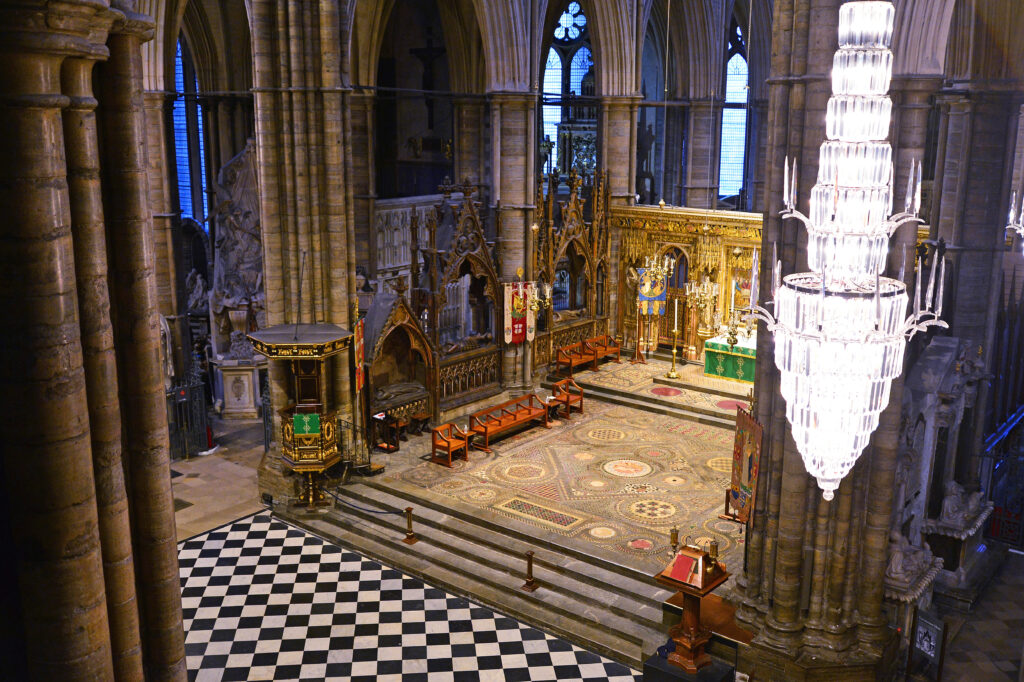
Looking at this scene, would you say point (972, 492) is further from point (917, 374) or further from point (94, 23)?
point (94, 23)

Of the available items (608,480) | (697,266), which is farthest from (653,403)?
(608,480)

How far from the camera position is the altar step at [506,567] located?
11.3 m

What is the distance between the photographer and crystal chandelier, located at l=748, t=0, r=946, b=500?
278 inches

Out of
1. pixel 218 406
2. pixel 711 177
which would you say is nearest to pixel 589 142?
pixel 711 177

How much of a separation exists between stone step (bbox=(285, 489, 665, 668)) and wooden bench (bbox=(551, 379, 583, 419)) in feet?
17.0

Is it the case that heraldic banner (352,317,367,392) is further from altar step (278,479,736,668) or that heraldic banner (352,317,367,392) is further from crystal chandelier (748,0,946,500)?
crystal chandelier (748,0,946,500)

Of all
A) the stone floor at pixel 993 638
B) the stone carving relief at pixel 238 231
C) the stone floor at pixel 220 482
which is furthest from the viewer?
the stone carving relief at pixel 238 231

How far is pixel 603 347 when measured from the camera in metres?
21.8

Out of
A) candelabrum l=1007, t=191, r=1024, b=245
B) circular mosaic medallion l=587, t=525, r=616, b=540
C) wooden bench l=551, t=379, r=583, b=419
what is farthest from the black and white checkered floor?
candelabrum l=1007, t=191, r=1024, b=245

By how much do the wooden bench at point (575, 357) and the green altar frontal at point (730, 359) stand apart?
8.51ft

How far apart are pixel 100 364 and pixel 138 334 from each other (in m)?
0.39

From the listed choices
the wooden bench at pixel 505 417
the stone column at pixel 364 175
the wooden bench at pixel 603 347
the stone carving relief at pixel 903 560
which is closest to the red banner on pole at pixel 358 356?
the wooden bench at pixel 505 417

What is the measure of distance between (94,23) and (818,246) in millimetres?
5295

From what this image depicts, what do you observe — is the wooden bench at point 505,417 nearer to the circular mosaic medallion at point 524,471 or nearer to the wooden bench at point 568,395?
the wooden bench at point 568,395
